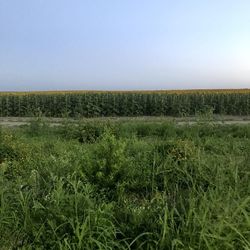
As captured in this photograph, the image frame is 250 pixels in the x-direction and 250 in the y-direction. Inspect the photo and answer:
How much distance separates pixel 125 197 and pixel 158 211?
3.30 feet

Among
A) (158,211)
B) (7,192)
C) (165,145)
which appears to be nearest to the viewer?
(158,211)

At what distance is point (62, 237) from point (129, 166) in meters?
2.12

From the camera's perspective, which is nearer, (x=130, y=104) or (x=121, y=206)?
(x=121, y=206)

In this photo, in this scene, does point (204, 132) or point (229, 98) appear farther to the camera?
point (229, 98)

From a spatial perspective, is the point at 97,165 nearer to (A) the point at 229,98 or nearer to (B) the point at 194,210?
(B) the point at 194,210

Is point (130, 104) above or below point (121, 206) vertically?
below

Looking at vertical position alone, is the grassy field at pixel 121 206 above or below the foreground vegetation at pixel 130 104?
above

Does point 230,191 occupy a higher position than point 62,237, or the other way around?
point 230,191

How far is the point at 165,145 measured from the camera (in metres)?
8.61

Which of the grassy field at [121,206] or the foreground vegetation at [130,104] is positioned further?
the foreground vegetation at [130,104]

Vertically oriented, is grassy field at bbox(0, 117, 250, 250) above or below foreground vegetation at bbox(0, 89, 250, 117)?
above

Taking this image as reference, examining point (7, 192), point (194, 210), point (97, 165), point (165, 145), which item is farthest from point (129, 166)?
point (165, 145)

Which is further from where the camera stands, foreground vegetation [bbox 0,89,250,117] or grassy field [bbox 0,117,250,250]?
foreground vegetation [bbox 0,89,250,117]

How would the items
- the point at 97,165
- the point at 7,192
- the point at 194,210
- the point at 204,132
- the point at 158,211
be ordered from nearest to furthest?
the point at 194,210
the point at 158,211
the point at 7,192
the point at 97,165
the point at 204,132
